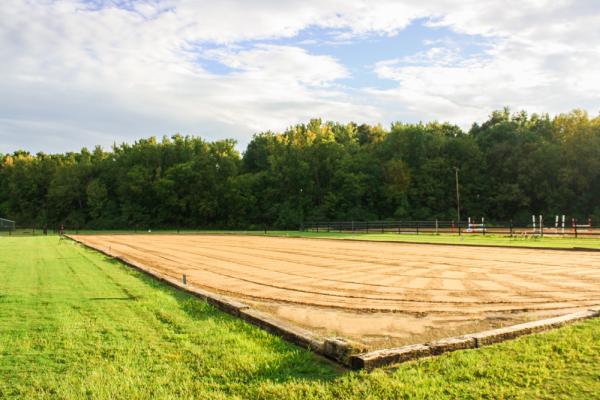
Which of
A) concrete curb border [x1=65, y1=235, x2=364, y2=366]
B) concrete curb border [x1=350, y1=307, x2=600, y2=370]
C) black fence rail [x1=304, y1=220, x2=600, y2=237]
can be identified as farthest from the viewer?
black fence rail [x1=304, y1=220, x2=600, y2=237]

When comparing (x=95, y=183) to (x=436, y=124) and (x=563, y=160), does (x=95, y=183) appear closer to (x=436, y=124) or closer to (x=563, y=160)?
(x=436, y=124)

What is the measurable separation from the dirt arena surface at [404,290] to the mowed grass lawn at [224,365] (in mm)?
1063

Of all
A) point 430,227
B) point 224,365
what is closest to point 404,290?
point 224,365

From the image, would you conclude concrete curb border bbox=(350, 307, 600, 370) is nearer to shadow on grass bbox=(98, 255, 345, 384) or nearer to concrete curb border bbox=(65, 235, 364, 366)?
→ concrete curb border bbox=(65, 235, 364, 366)

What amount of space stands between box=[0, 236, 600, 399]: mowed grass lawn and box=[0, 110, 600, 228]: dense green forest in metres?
59.0

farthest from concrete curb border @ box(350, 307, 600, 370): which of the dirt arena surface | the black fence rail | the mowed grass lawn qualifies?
the black fence rail

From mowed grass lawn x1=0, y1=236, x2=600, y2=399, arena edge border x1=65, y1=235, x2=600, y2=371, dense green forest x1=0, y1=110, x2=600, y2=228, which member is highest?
dense green forest x1=0, y1=110, x2=600, y2=228

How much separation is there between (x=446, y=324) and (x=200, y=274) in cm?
807

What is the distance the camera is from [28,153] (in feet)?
346

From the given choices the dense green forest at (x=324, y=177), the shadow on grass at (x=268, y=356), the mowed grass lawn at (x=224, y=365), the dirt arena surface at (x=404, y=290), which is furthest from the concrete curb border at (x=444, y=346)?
the dense green forest at (x=324, y=177)

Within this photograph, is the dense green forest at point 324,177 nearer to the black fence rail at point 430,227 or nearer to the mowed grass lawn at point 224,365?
the black fence rail at point 430,227

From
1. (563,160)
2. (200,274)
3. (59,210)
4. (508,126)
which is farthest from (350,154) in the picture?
(200,274)

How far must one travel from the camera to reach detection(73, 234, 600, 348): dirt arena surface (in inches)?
276

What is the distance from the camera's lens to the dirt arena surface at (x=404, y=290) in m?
7.02
